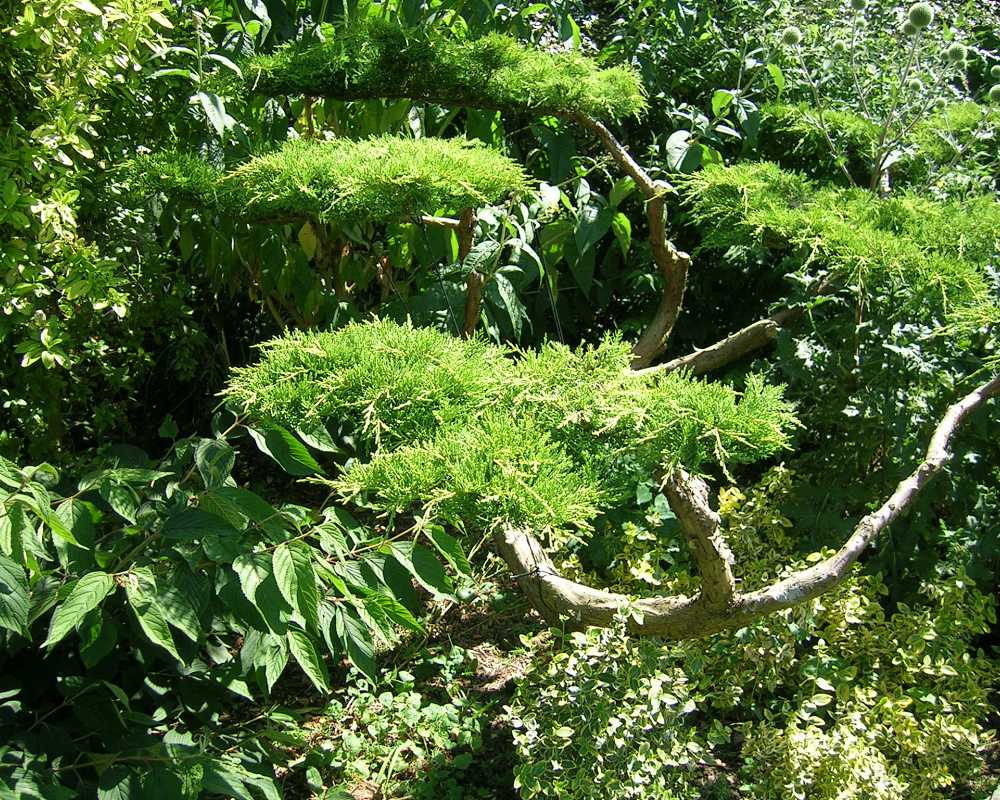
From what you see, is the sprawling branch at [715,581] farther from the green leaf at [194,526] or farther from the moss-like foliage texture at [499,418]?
the green leaf at [194,526]

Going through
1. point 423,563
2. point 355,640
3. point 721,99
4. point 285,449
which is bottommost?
point 355,640

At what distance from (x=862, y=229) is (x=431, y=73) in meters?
1.02

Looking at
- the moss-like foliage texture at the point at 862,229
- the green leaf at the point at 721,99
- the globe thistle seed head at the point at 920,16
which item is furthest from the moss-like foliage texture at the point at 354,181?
the green leaf at the point at 721,99

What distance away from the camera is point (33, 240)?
89.4 inches

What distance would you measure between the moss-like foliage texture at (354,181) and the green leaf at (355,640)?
2.49 feet

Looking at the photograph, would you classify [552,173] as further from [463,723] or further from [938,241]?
[463,723]

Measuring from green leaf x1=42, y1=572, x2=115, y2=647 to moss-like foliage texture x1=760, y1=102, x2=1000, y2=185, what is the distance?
2146 millimetres

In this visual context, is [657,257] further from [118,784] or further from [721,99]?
[118,784]

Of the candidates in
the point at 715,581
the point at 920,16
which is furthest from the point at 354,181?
the point at 920,16

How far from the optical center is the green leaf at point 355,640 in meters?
1.73

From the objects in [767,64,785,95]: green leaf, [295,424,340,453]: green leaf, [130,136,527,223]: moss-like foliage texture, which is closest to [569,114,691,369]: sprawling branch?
[130,136,527,223]: moss-like foliage texture

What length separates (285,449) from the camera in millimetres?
1684

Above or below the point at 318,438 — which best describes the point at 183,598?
below

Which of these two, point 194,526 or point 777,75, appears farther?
point 777,75
